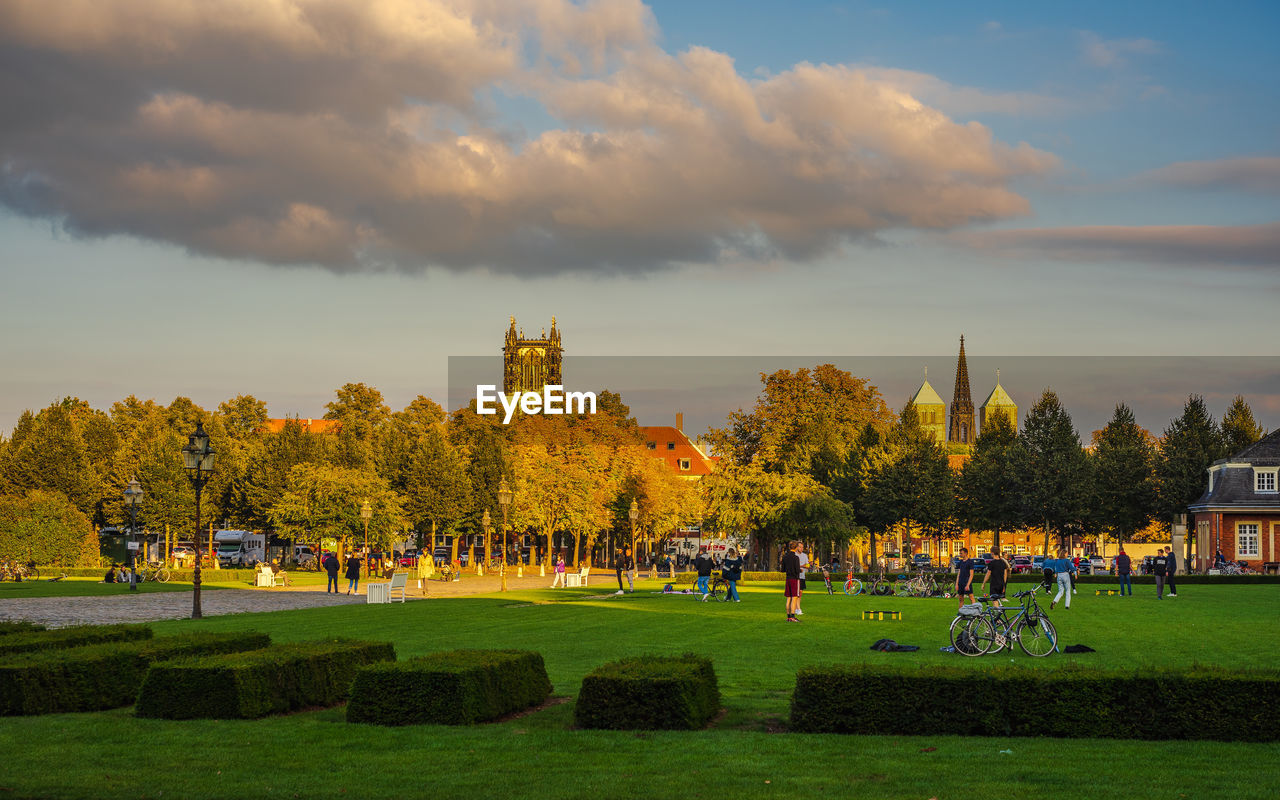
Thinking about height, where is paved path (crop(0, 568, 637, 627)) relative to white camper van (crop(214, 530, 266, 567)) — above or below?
above

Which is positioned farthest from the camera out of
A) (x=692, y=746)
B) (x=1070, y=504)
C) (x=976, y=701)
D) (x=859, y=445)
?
(x=859, y=445)

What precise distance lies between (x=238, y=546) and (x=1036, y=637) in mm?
92189

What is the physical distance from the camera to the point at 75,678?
14.6 m

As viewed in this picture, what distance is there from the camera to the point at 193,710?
1378 cm

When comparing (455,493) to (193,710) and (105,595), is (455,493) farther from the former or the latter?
(193,710)

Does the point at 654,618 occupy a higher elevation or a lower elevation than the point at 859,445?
lower

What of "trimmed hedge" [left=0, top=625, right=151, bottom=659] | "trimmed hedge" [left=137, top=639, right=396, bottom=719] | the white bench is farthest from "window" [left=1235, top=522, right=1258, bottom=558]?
"trimmed hedge" [left=137, top=639, right=396, bottom=719]

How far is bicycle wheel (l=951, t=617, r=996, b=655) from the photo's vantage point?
70.2 feet

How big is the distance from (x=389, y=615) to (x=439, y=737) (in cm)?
2210

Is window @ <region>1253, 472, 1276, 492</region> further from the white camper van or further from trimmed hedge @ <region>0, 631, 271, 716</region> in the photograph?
the white camper van

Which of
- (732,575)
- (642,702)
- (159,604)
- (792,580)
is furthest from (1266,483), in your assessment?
(642,702)

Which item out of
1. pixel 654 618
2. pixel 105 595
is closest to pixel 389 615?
pixel 654 618

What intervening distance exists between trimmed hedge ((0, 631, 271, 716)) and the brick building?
68913 millimetres

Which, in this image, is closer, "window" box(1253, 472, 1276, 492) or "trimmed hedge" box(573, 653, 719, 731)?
"trimmed hedge" box(573, 653, 719, 731)
